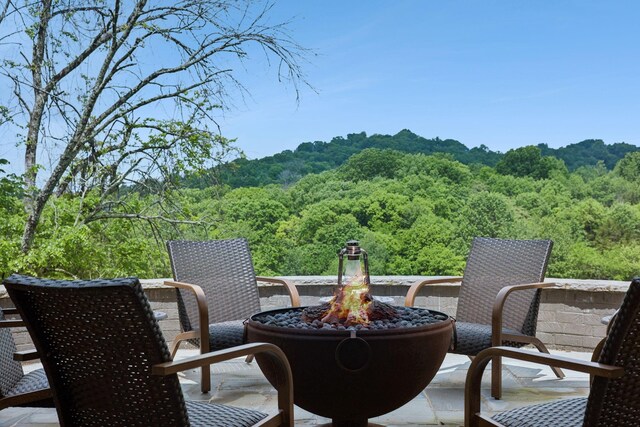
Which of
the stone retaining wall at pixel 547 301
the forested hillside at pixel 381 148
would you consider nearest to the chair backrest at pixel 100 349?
the stone retaining wall at pixel 547 301

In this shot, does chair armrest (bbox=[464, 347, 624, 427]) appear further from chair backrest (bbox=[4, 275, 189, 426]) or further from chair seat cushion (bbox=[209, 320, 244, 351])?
chair seat cushion (bbox=[209, 320, 244, 351])

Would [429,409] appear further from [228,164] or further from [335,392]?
[228,164]

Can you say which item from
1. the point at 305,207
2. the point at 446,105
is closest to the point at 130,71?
the point at 305,207

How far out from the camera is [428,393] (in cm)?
361

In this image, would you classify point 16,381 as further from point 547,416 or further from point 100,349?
point 547,416

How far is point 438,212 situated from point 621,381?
631 inches

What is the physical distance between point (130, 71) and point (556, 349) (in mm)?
7747

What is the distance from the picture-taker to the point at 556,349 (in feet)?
15.2

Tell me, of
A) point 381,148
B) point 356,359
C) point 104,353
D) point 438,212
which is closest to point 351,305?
point 356,359

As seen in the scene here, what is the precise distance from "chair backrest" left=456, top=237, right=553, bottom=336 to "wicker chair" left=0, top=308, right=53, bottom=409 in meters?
2.44

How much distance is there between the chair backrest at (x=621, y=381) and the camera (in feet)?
5.16

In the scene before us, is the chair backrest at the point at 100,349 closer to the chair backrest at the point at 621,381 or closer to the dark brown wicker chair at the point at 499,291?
the chair backrest at the point at 621,381

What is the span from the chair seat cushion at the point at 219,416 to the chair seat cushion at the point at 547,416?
0.72m

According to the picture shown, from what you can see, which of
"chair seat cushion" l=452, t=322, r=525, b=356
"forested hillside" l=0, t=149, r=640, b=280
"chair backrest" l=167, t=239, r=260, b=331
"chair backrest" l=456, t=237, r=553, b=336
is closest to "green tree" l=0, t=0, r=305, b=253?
"forested hillside" l=0, t=149, r=640, b=280
